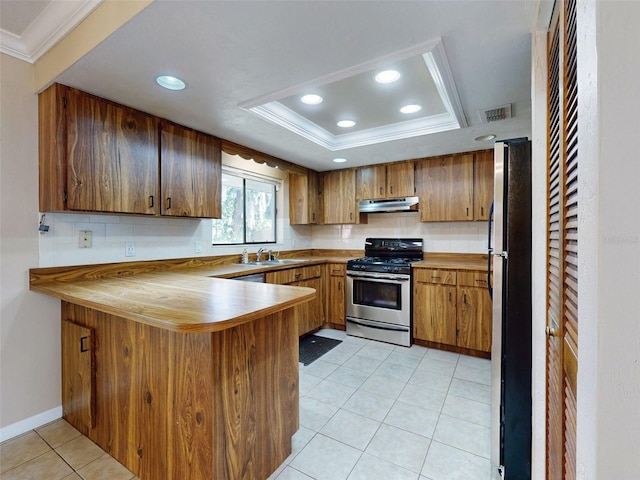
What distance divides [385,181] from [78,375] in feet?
11.3

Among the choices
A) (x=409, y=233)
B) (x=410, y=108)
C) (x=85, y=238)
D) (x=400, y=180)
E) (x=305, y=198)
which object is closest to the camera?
(x=85, y=238)

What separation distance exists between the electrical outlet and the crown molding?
3.67 ft

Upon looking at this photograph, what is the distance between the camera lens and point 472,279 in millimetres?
3004

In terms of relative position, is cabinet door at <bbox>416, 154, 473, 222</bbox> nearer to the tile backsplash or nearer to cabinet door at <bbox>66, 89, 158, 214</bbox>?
the tile backsplash

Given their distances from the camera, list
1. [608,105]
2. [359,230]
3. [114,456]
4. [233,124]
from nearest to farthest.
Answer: [608,105] < [114,456] < [233,124] < [359,230]

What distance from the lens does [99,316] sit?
1716 mm

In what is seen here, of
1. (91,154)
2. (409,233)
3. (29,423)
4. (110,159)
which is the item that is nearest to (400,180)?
(409,233)

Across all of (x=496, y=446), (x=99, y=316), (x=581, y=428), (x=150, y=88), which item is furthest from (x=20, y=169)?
(x=496, y=446)

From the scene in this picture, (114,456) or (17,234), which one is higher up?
(17,234)

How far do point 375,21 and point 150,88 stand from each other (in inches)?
56.6

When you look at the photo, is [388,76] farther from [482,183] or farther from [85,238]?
[85,238]

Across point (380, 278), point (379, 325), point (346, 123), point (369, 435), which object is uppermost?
point (346, 123)

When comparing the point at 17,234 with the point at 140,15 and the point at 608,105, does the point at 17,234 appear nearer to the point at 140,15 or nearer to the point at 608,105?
the point at 140,15

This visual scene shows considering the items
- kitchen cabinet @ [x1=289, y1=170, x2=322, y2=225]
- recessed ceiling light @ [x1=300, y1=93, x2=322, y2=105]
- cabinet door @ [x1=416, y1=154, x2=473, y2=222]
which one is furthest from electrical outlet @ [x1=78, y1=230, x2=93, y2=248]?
cabinet door @ [x1=416, y1=154, x2=473, y2=222]
